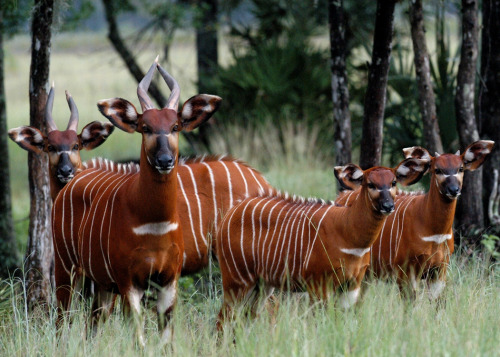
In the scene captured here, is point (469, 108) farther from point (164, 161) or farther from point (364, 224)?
point (164, 161)

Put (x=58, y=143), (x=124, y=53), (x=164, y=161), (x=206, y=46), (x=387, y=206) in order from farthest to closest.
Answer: (x=206, y=46) → (x=124, y=53) → (x=58, y=143) → (x=387, y=206) → (x=164, y=161)

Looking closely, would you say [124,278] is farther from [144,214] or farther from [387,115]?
[387,115]

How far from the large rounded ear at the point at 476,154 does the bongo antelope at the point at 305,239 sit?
515 millimetres

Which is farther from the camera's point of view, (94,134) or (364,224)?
(94,134)

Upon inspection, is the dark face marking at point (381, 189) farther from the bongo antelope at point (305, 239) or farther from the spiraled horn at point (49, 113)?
the spiraled horn at point (49, 113)

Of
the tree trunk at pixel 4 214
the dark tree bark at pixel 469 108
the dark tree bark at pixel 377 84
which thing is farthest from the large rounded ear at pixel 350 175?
the tree trunk at pixel 4 214

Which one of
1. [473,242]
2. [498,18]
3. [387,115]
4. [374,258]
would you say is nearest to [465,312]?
[374,258]

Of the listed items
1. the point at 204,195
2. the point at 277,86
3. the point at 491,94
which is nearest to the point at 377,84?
A: the point at 491,94

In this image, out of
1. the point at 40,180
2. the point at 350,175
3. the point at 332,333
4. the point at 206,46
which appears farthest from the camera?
the point at 206,46

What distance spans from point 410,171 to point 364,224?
656 mm

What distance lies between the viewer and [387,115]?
9945 mm

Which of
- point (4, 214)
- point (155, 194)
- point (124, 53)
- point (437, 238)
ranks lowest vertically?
point (4, 214)

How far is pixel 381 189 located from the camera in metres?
5.10

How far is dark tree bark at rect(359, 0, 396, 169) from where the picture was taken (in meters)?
7.11
